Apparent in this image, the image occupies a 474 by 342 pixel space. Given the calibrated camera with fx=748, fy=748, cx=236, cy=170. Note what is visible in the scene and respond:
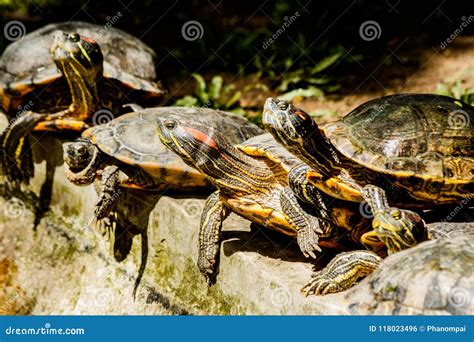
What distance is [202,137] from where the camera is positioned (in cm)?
491

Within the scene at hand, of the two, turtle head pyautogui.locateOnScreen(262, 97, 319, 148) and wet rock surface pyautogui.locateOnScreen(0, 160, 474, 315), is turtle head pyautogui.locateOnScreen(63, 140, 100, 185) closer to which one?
wet rock surface pyautogui.locateOnScreen(0, 160, 474, 315)

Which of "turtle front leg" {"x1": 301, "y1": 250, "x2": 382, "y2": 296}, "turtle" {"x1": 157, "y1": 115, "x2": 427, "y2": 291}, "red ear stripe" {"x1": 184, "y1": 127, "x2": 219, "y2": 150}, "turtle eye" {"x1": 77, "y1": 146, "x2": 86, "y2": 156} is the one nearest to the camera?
"turtle front leg" {"x1": 301, "y1": 250, "x2": 382, "y2": 296}

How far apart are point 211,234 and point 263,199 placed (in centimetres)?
43

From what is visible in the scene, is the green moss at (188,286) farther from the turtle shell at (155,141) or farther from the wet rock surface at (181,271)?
the turtle shell at (155,141)

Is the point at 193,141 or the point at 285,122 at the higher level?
the point at 285,122

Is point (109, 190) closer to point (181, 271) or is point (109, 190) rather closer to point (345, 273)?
point (181, 271)

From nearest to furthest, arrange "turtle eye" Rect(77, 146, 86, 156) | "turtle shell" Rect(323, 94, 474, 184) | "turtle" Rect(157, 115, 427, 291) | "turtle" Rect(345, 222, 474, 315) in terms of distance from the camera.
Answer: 1. "turtle" Rect(345, 222, 474, 315)
2. "turtle shell" Rect(323, 94, 474, 184)
3. "turtle" Rect(157, 115, 427, 291)
4. "turtle eye" Rect(77, 146, 86, 156)

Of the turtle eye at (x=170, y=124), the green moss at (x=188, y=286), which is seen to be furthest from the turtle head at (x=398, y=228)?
the turtle eye at (x=170, y=124)

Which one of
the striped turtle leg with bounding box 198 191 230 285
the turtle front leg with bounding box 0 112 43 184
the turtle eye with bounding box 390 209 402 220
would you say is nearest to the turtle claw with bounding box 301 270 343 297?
the turtle eye with bounding box 390 209 402 220

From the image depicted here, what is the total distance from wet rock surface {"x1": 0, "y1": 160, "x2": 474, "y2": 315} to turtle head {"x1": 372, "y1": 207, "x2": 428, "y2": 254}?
0.51 ft

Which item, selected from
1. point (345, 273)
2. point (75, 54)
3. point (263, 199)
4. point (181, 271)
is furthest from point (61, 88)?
point (345, 273)

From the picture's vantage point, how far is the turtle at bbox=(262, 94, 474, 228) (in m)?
4.43

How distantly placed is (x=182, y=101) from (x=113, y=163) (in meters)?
2.71

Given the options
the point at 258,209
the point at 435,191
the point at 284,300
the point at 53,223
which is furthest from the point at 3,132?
the point at 435,191
